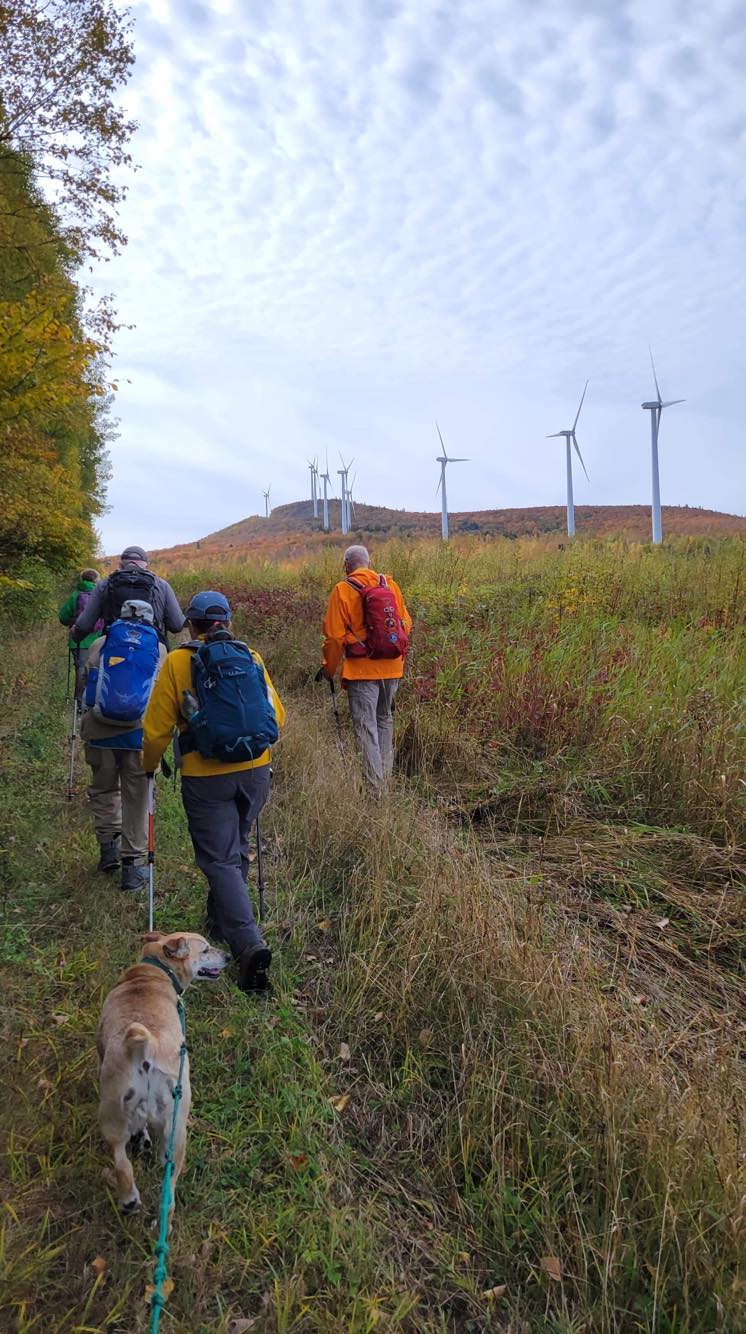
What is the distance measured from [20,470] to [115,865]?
9055mm

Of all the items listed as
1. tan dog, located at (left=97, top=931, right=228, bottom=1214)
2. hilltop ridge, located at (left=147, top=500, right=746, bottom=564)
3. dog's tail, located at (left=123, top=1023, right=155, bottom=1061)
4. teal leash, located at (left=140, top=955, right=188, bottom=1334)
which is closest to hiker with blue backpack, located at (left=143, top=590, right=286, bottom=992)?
teal leash, located at (left=140, top=955, right=188, bottom=1334)

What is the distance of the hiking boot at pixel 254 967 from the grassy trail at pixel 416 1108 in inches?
4.2

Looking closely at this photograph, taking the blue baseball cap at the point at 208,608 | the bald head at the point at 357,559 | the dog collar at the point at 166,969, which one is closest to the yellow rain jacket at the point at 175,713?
the blue baseball cap at the point at 208,608

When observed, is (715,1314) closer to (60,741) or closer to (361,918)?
(361,918)

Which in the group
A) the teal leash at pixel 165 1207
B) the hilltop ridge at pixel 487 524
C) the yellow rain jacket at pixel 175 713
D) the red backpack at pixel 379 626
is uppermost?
the hilltop ridge at pixel 487 524

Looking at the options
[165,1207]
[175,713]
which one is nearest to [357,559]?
[175,713]

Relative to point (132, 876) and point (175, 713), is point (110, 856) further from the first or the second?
point (175, 713)

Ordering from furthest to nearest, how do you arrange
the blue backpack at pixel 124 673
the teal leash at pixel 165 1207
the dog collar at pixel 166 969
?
the blue backpack at pixel 124 673 < the dog collar at pixel 166 969 < the teal leash at pixel 165 1207

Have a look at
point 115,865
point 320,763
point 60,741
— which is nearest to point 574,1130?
point 115,865

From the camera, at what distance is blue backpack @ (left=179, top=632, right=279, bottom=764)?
12.0ft

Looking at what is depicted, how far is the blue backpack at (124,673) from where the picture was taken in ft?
15.3

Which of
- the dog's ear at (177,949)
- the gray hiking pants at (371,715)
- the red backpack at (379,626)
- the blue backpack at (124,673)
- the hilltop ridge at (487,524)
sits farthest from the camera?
the hilltop ridge at (487,524)

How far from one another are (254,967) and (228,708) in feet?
4.39

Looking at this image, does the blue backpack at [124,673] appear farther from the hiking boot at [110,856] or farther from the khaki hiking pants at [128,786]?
the hiking boot at [110,856]
